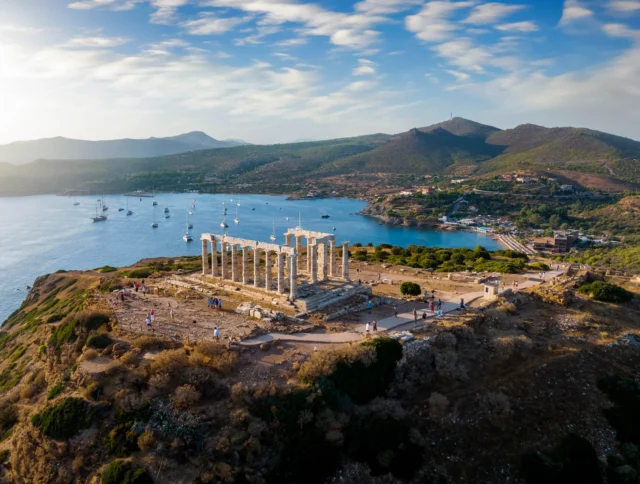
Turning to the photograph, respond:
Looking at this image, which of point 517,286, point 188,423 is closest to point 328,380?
point 188,423

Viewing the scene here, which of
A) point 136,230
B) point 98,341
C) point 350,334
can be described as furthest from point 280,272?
point 136,230

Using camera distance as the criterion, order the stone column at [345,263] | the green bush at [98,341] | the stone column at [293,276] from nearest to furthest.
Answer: the green bush at [98,341], the stone column at [293,276], the stone column at [345,263]

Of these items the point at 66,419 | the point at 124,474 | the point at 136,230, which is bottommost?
the point at 136,230

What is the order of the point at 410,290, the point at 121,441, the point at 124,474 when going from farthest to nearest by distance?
the point at 410,290
the point at 121,441
the point at 124,474

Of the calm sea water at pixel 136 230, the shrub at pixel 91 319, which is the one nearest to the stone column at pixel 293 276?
the shrub at pixel 91 319

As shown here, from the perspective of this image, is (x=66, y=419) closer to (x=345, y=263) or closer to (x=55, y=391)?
(x=55, y=391)

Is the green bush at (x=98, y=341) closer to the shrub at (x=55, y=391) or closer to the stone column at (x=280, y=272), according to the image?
the shrub at (x=55, y=391)

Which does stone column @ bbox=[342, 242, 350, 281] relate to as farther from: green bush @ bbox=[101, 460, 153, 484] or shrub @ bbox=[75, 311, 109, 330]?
green bush @ bbox=[101, 460, 153, 484]
